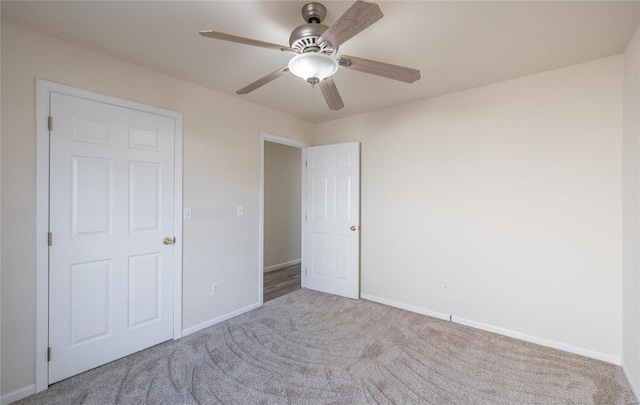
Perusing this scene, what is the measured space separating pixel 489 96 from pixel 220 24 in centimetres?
254

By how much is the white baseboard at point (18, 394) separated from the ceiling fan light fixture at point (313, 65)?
2.73m

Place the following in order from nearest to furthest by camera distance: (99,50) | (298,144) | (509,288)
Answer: (99,50), (509,288), (298,144)

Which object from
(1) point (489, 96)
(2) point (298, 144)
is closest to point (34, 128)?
(2) point (298, 144)

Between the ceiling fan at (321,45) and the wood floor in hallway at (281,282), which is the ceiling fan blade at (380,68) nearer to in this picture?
the ceiling fan at (321,45)

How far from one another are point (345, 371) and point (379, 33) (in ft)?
8.17

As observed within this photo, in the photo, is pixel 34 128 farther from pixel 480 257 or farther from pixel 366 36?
pixel 480 257

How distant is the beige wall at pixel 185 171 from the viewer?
5.92 feet

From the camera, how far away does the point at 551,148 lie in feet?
8.00

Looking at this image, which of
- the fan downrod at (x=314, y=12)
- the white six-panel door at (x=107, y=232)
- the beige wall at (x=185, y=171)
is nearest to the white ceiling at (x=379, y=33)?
the fan downrod at (x=314, y=12)

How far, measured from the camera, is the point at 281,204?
5391mm

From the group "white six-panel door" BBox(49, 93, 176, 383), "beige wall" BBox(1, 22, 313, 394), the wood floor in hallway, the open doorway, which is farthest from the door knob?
the open doorway

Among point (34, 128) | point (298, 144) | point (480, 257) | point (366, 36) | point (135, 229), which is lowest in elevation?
point (480, 257)

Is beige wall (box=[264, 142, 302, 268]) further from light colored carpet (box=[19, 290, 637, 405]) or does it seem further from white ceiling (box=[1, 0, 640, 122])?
white ceiling (box=[1, 0, 640, 122])

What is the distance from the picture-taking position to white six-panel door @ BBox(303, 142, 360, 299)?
3.63m
